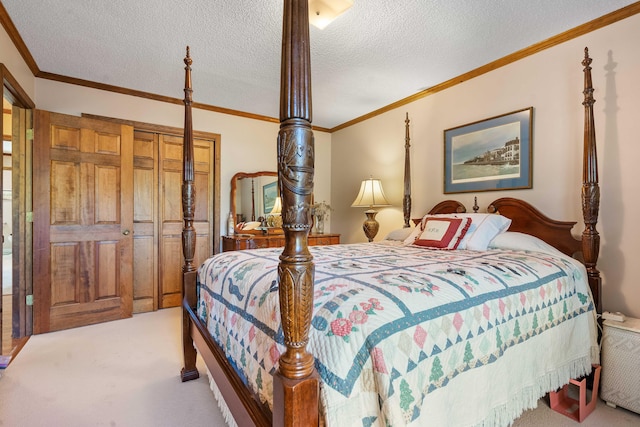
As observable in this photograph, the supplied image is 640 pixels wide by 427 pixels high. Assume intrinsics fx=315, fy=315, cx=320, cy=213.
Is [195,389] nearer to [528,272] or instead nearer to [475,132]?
[528,272]

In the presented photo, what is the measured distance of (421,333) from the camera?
988mm

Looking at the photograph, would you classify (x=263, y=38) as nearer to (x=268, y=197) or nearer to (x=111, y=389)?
(x=268, y=197)

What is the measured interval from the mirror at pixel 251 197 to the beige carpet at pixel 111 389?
175 centimetres

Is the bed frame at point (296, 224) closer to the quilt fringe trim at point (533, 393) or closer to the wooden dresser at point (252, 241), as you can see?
the quilt fringe trim at point (533, 393)

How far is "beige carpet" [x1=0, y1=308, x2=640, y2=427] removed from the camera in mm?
1670

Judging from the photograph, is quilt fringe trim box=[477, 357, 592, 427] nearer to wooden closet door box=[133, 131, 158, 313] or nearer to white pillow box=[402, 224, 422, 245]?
white pillow box=[402, 224, 422, 245]

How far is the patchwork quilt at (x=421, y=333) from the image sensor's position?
0.85 meters

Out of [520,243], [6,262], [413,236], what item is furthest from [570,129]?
[6,262]

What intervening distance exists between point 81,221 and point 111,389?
1801mm

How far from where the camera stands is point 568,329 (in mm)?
1619

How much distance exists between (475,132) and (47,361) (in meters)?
3.97

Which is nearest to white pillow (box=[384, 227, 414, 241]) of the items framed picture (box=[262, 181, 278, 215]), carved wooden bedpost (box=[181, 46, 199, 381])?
framed picture (box=[262, 181, 278, 215])

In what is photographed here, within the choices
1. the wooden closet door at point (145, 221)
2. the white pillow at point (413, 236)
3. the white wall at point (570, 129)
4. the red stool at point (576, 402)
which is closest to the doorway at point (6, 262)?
the wooden closet door at point (145, 221)

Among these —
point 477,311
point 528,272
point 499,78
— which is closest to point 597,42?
point 499,78
